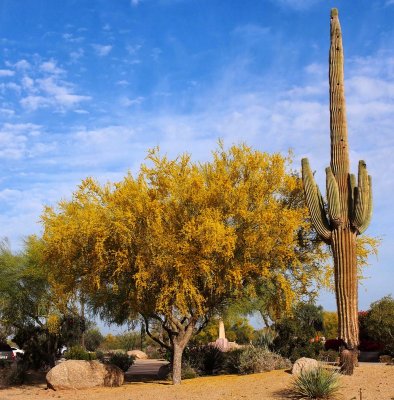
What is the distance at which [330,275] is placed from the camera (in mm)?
22250

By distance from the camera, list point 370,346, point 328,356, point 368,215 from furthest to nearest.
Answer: point 370,346 → point 328,356 → point 368,215

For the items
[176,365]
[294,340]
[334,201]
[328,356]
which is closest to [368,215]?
[334,201]

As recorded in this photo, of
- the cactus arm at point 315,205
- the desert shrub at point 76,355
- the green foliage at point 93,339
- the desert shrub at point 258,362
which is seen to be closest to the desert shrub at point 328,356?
the desert shrub at point 258,362

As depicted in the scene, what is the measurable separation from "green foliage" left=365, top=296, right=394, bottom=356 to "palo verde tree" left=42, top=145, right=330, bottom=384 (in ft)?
22.3

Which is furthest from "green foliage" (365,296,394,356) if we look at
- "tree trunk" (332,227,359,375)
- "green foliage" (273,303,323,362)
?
"tree trunk" (332,227,359,375)

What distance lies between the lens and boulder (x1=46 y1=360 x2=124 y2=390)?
21444mm

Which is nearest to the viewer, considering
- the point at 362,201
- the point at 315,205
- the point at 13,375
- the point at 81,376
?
the point at 362,201

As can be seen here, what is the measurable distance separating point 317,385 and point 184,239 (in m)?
6.90

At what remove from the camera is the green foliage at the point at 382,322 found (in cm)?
2728

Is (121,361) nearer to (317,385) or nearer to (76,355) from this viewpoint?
(76,355)

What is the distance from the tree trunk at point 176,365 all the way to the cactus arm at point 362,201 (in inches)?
311

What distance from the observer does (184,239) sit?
20375mm

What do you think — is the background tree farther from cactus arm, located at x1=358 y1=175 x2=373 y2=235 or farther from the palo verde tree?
cactus arm, located at x1=358 y1=175 x2=373 y2=235

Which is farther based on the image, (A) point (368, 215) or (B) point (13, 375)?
(B) point (13, 375)
